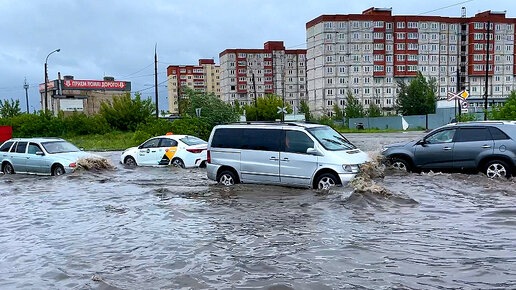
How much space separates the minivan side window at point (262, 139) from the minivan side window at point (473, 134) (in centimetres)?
517

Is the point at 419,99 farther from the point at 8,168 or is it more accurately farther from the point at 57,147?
the point at 8,168

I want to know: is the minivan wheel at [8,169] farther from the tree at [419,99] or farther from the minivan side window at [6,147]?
the tree at [419,99]

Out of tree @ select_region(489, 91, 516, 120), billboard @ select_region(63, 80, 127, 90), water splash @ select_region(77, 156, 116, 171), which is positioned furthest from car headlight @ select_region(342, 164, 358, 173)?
billboard @ select_region(63, 80, 127, 90)

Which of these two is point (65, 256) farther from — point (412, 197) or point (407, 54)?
point (407, 54)

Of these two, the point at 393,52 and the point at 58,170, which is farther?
the point at 393,52

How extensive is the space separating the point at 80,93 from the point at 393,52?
61.1 metres

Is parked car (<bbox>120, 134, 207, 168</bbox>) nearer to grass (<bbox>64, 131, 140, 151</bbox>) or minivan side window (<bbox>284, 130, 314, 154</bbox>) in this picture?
minivan side window (<bbox>284, 130, 314, 154</bbox>)

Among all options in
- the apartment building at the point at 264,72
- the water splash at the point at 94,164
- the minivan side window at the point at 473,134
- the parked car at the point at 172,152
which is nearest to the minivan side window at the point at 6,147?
the water splash at the point at 94,164

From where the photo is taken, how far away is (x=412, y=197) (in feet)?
A: 34.8

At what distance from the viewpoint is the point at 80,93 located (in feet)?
279


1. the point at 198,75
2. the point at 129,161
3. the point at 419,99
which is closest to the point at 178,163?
the point at 129,161

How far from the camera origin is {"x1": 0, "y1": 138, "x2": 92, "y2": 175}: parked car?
16.9 meters

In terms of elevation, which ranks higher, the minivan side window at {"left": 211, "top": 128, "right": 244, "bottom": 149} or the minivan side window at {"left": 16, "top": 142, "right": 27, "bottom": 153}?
the minivan side window at {"left": 211, "top": 128, "right": 244, "bottom": 149}

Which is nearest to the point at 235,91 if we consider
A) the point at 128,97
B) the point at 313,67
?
the point at 313,67
